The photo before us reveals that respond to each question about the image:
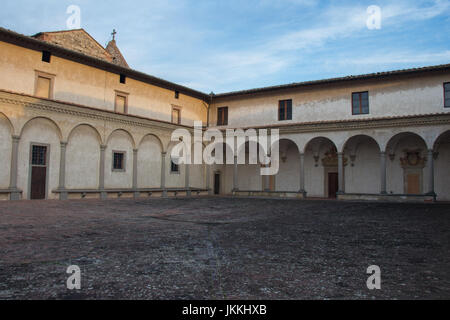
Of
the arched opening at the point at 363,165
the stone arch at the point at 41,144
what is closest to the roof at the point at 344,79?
the arched opening at the point at 363,165

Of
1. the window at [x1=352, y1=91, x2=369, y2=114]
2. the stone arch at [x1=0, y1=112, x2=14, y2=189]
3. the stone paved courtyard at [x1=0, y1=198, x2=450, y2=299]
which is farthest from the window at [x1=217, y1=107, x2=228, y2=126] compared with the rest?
the stone paved courtyard at [x1=0, y1=198, x2=450, y2=299]

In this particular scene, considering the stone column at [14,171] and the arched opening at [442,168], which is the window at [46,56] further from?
the arched opening at [442,168]

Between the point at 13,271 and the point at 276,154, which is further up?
the point at 276,154

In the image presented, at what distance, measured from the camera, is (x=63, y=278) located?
4090mm

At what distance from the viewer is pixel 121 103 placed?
72.9 ft

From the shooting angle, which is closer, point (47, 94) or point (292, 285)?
point (292, 285)

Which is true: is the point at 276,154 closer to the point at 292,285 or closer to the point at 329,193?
the point at 329,193

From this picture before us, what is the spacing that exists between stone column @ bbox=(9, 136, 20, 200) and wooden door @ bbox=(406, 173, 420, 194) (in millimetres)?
22239

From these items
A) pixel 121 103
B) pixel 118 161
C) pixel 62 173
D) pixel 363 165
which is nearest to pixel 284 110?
pixel 363 165

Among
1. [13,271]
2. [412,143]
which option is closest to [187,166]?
[412,143]

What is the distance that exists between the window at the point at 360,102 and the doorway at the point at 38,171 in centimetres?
1841

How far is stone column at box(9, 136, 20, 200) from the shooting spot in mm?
16219

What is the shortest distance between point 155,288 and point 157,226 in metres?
5.16
